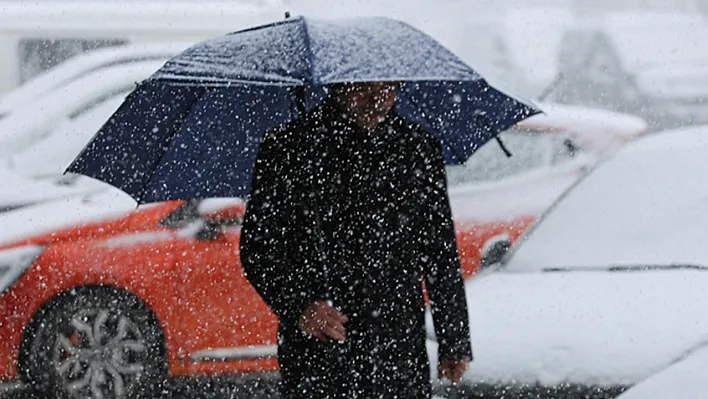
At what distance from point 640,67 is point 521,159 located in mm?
5726

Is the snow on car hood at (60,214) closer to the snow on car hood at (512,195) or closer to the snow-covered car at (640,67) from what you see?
A: the snow on car hood at (512,195)

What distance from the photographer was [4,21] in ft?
25.0

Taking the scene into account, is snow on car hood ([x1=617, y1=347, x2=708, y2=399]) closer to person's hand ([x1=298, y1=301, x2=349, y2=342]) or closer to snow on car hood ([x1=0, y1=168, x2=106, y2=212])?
person's hand ([x1=298, y1=301, x2=349, y2=342])

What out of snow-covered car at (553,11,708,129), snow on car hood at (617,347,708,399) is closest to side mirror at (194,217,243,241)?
snow on car hood at (617,347,708,399)

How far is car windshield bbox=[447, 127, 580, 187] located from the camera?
19.4 ft

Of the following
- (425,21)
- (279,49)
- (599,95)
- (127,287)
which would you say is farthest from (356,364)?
(425,21)

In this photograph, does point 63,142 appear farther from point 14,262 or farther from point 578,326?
point 578,326

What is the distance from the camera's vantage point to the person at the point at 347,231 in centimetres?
310

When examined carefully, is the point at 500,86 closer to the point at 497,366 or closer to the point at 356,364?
the point at 356,364

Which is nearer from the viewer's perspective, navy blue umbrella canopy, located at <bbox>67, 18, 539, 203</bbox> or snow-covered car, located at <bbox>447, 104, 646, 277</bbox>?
navy blue umbrella canopy, located at <bbox>67, 18, 539, 203</bbox>

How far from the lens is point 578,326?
423 cm

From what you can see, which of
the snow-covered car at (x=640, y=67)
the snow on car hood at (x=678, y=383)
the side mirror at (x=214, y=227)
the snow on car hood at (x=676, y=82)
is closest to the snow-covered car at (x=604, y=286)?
the snow on car hood at (x=678, y=383)

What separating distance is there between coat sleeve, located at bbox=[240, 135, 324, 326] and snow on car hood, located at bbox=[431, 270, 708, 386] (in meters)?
1.02

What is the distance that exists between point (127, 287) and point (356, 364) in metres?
2.35
